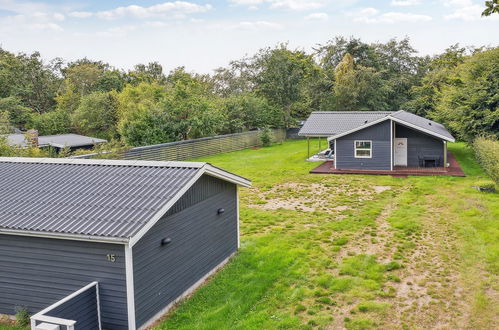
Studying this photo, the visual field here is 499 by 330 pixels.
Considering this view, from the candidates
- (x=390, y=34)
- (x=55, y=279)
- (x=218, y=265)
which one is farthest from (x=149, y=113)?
(x=390, y=34)

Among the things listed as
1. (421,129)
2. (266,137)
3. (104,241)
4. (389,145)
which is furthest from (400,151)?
(104,241)

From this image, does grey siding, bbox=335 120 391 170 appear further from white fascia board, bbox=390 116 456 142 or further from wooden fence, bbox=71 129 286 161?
wooden fence, bbox=71 129 286 161

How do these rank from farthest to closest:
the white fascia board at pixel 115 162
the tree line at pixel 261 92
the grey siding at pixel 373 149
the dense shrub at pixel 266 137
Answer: the dense shrub at pixel 266 137 → the tree line at pixel 261 92 → the grey siding at pixel 373 149 → the white fascia board at pixel 115 162

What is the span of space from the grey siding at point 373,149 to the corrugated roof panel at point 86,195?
53.6 ft

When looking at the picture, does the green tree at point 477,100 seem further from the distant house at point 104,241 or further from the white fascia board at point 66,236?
the white fascia board at point 66,236

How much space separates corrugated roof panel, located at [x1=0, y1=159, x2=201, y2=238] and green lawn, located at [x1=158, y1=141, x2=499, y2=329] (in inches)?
80.7

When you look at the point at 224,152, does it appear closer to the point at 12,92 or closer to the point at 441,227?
the point at 441,227

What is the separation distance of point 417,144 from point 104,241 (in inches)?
823

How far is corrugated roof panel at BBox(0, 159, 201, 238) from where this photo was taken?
7.09 metres

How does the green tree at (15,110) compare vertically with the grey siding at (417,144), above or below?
above

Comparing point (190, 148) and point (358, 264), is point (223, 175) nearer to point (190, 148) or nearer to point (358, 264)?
point (358, 264)

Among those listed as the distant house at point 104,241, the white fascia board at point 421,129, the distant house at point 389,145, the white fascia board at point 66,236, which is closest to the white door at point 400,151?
the distant house at point 389,145

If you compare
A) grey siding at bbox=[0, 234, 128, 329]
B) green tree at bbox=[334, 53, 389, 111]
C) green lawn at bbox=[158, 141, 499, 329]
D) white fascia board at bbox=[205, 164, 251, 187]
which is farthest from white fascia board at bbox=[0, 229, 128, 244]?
green tree at bbox=[334, 53, 389, 111]

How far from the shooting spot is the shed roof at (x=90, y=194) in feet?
23.1
